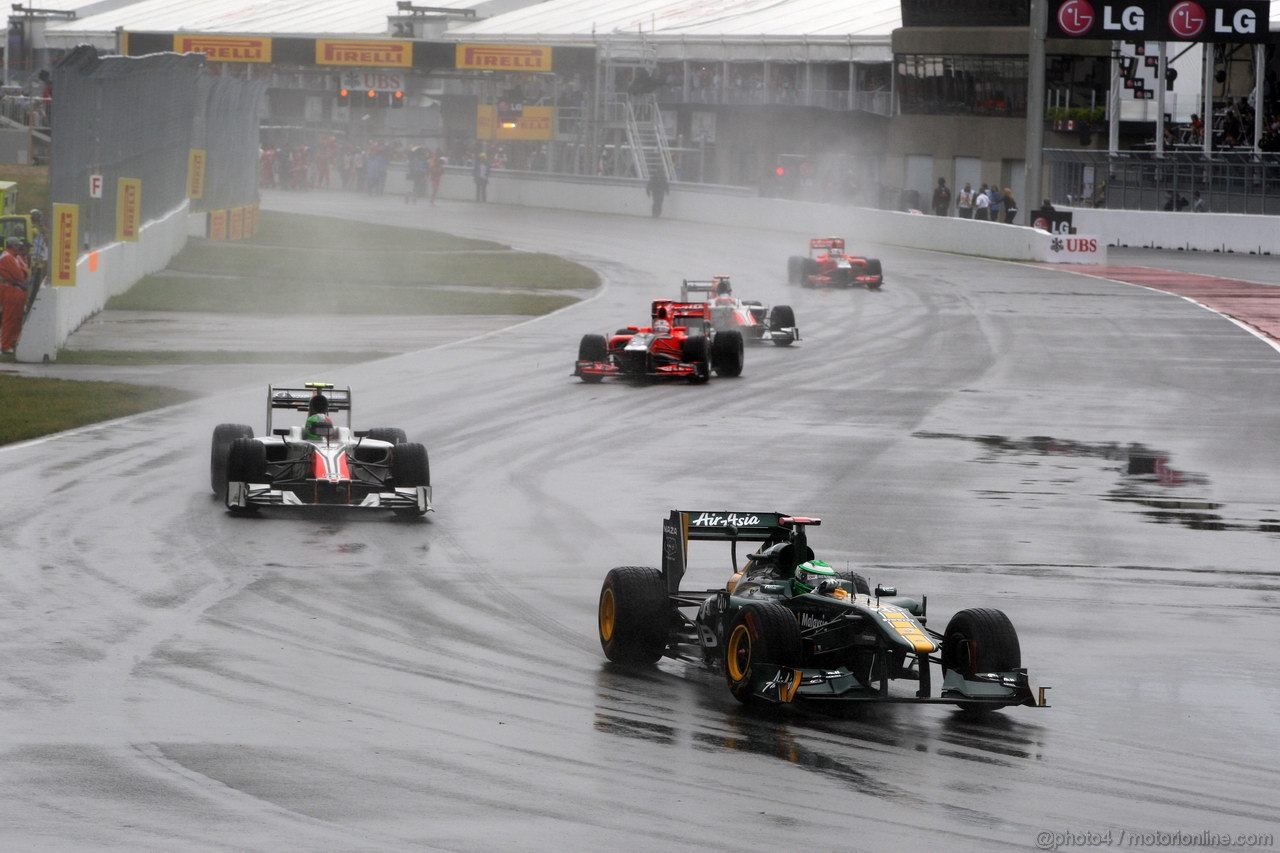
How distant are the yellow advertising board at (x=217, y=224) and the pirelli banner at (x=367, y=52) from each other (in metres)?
20.6

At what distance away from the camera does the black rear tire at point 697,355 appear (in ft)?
84.0

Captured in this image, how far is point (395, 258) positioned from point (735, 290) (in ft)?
34.4

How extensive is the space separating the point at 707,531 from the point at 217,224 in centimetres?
4066

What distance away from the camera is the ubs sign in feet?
161

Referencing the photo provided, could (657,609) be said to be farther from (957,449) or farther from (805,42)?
(805,42)

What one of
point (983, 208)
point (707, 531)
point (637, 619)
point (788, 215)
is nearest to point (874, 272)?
point (983, 208)

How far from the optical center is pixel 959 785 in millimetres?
8398

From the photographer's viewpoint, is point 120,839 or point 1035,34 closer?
point 120,839

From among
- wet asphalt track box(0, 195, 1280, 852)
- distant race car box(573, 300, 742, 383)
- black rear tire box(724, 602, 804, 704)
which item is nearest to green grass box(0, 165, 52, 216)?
distant race car box(573, 300, 742, 383)

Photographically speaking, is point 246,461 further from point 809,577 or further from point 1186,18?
point 1186,18

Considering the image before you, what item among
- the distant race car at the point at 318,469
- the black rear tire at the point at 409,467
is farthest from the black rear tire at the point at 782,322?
the black rear tire at the point at 409,467

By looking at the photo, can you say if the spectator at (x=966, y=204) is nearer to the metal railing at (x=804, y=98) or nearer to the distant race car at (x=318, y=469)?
the metal railing at (x=804, y=98)

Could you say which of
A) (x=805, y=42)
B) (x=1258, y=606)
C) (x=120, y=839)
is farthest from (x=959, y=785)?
(x=805, y=42)

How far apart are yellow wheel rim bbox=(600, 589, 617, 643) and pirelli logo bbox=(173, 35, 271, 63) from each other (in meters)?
64.3
